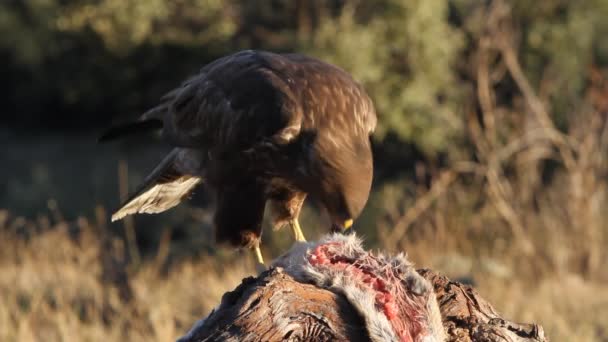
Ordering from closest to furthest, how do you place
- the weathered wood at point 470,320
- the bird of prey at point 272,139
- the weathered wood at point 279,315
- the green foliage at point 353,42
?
1. the weathered wood at point 279,315
2. the weathered wood at point 470,320
3. the bird of prey at point 272,139
4. the green foliage at point 353,42

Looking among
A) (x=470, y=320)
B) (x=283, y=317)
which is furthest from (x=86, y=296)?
(x=283, y=317)

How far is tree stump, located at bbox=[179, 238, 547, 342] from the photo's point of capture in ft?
8.20

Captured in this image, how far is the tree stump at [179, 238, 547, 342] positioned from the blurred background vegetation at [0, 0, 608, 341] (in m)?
3.72

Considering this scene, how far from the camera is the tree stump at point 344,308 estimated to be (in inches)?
98.4

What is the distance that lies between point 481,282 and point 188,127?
14.6 ft

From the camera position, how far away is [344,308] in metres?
2.63

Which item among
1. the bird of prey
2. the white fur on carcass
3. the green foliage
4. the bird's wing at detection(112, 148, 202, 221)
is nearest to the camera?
the white fur on carcass

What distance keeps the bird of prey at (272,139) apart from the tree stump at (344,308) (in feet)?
4.40

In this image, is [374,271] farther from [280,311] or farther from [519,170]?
[519,170]

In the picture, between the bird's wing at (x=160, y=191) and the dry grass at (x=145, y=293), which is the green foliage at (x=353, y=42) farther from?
the bird's wing at (x=160, y=191)

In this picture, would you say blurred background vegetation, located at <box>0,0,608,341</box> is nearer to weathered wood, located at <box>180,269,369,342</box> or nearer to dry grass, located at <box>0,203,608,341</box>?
dry grass, located at <box>0,203,608,341</box>

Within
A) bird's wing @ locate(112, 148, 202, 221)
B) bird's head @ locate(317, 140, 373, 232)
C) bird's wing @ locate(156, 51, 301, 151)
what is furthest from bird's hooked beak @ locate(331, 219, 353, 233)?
bird's wing @ locate(112, 148, 202, 221)

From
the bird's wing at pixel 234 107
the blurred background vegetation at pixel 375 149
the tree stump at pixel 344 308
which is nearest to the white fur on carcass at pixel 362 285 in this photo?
the tree stump at pixel 344 308

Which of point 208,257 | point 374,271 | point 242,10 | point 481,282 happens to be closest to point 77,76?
point 242,10
